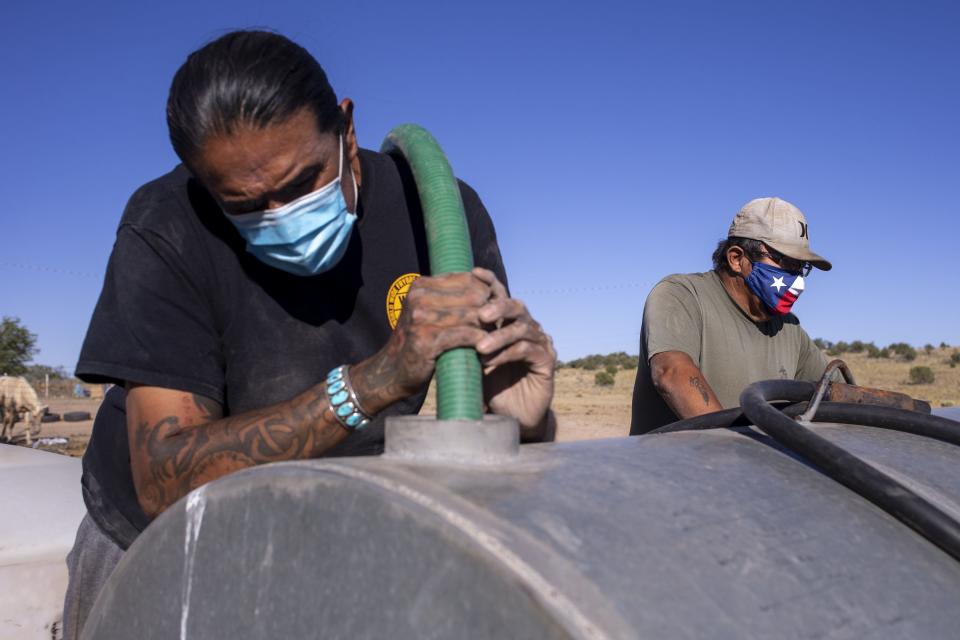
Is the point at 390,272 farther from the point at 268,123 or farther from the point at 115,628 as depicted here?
the point at 115,628

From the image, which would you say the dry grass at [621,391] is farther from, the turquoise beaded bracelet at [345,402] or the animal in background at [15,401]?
the turquoise beaded bracelet at [345,402]

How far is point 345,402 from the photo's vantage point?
68.2 inches

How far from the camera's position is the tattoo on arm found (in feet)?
11.8

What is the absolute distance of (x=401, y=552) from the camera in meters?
0.99

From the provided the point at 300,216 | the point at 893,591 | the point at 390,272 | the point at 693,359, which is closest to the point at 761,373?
the point at 693,359

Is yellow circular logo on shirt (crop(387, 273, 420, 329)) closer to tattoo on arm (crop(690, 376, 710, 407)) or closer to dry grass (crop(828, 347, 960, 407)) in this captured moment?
tattoo on arm (crop(690, 376, 710, 407))

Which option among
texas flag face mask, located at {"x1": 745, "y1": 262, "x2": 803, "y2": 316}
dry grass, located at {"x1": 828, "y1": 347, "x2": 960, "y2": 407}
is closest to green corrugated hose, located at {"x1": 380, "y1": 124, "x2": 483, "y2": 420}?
texas flag face mask, located at {"x1": 745, "y1": 262, "x2": 803, "y2": 316}

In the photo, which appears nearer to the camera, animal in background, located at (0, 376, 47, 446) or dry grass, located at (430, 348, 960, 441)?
dry grass, located at (430, 348, 960, 441)

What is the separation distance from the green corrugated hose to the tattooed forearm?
1.36 ft

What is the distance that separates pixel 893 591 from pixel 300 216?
1.42 meters

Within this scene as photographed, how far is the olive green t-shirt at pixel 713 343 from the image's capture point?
411 cm

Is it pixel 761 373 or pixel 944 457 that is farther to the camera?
pixel 761 373

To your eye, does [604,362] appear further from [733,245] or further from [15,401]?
[733,245]

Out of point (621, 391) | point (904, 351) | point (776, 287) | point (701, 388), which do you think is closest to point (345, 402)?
point (701, 388)
